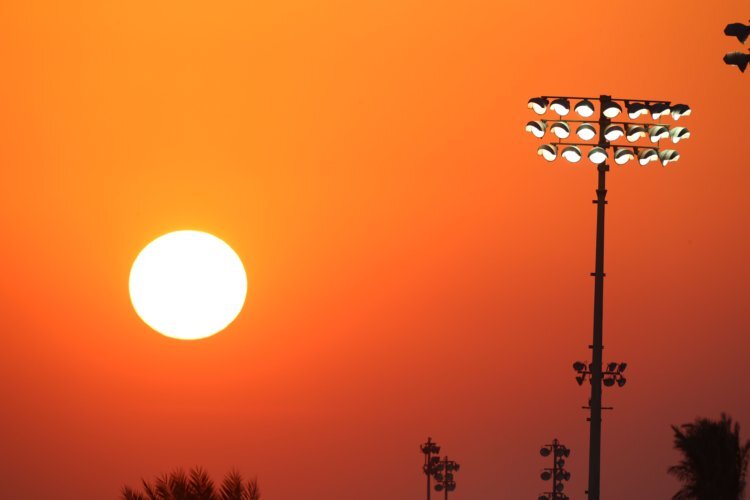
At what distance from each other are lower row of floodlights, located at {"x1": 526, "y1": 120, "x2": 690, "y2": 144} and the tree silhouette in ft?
49.7

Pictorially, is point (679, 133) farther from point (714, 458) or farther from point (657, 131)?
point (714, 458)

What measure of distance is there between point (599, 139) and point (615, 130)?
505 millimetres

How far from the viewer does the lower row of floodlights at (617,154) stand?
3033 cm

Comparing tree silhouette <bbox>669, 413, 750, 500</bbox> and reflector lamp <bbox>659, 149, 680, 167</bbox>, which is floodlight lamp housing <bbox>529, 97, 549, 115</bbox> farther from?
tree silhouette <bbox>669, 413, 750, 500</bbox>

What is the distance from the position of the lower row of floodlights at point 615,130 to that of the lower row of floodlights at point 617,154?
0.29 metres

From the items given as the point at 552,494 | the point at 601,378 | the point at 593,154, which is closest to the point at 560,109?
the point at 593,154

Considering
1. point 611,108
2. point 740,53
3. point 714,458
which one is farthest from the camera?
point 714,458

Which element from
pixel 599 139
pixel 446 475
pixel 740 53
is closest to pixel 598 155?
pixel 599 139

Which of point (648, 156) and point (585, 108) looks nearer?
point (585, 108)

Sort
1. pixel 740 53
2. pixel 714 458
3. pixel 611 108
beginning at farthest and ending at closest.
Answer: pixel 714 458, pixel 611 108, pixel 740 53

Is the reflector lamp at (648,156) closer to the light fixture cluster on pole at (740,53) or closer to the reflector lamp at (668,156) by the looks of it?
the reflector lamp at (668,156)

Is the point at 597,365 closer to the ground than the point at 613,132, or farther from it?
closer to the ground

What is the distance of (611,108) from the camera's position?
30031 millimetres

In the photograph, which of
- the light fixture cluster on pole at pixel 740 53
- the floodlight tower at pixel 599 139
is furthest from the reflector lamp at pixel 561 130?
the light fixture cluster on pole at pixel 740 53
